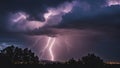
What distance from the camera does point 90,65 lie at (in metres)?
39.8

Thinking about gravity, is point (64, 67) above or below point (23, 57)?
below

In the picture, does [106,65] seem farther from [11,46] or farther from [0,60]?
[11,46]

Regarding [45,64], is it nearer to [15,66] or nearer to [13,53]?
[15,66]

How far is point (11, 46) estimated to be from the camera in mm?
97250

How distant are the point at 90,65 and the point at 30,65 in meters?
7.89

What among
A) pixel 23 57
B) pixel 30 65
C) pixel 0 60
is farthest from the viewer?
pixel 23 57

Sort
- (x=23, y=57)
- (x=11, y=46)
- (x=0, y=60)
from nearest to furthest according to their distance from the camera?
1. (x=0, y=60)
2. (x=23, y=57)
3. (x=11, y=46)

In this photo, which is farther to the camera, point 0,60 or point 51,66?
point 0,60

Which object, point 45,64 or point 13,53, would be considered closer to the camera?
point 45,64

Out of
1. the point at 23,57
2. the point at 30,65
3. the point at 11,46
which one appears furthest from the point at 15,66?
the point at 11,46

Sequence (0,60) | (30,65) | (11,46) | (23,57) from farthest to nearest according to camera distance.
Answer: (11,46) → (23,57) → (0,60) → (30,65)

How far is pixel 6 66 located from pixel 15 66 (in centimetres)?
236

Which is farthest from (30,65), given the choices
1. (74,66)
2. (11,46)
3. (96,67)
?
(11,46)

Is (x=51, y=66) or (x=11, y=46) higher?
(x=11, y=46)
